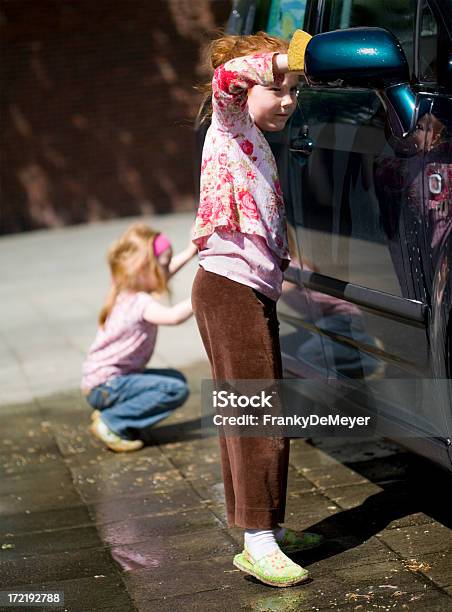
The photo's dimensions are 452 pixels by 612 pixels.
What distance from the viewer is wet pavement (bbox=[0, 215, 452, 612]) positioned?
3.37 metres

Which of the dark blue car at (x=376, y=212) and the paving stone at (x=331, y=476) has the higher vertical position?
the dark blue car at (x=376, y=212)

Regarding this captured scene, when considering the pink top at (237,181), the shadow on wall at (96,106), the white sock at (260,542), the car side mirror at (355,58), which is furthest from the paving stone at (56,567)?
the shadow on wall at (96,106)

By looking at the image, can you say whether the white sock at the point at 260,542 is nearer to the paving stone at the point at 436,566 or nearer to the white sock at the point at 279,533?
the white sock at the point at 279,533

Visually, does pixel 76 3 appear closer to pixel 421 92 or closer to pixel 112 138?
pixel 112 138

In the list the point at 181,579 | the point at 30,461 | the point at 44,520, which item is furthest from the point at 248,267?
the point at 30,461

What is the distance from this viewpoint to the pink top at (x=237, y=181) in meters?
3.32

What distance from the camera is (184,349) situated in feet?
22.9

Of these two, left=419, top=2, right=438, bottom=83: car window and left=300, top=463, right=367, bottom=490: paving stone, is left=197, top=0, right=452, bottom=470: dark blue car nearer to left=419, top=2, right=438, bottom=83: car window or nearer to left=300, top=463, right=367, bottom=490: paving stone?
left=419, top=2, right=438, bottom=83: car window

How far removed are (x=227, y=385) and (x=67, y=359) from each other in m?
3.60

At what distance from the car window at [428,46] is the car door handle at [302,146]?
2.02 feet

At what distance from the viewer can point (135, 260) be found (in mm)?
5133

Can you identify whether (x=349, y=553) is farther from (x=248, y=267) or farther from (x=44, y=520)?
(x=44, y=520)

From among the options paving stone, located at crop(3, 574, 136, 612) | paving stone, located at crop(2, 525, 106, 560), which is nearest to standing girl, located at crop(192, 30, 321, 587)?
paving stone, located at crop(3, 574, 136, 612)

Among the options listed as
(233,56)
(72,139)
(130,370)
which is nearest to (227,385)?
(233,56)
